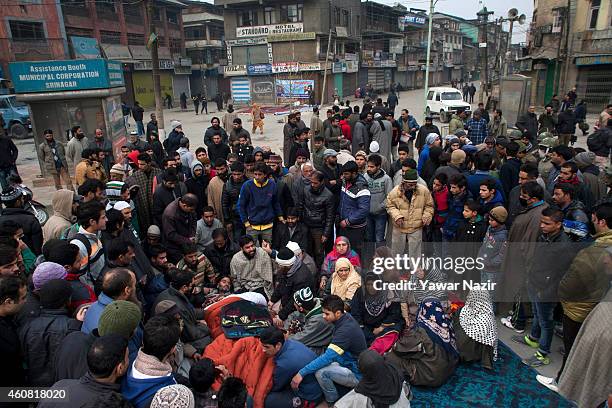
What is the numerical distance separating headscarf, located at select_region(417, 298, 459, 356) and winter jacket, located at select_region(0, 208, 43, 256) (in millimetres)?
4580

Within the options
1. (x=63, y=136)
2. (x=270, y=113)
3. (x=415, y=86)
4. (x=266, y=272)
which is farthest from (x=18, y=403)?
(x=415, y=86)

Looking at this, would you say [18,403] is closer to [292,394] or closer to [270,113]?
[292,394]

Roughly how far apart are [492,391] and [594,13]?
2463 centimetres

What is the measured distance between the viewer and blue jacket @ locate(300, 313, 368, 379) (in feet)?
12.0

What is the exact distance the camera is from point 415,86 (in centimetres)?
5609

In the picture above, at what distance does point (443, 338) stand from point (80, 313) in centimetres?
347

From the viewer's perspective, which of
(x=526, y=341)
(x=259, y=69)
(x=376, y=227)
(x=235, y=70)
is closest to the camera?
(x=526, y=341)

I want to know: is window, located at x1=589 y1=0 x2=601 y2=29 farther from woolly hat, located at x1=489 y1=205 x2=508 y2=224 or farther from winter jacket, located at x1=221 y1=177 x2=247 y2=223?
winter jacket, located at x1=221 y1=177 x2=247 y2=223

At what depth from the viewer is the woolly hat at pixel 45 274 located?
11.0 feet

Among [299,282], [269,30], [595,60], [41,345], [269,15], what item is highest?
[269,15]

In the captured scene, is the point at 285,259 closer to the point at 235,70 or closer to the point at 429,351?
the point at 429,351

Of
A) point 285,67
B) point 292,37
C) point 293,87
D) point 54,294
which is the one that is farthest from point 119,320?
point 292,37

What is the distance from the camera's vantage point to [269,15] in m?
36.6

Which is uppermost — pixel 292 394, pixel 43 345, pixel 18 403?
pixel 43 345
